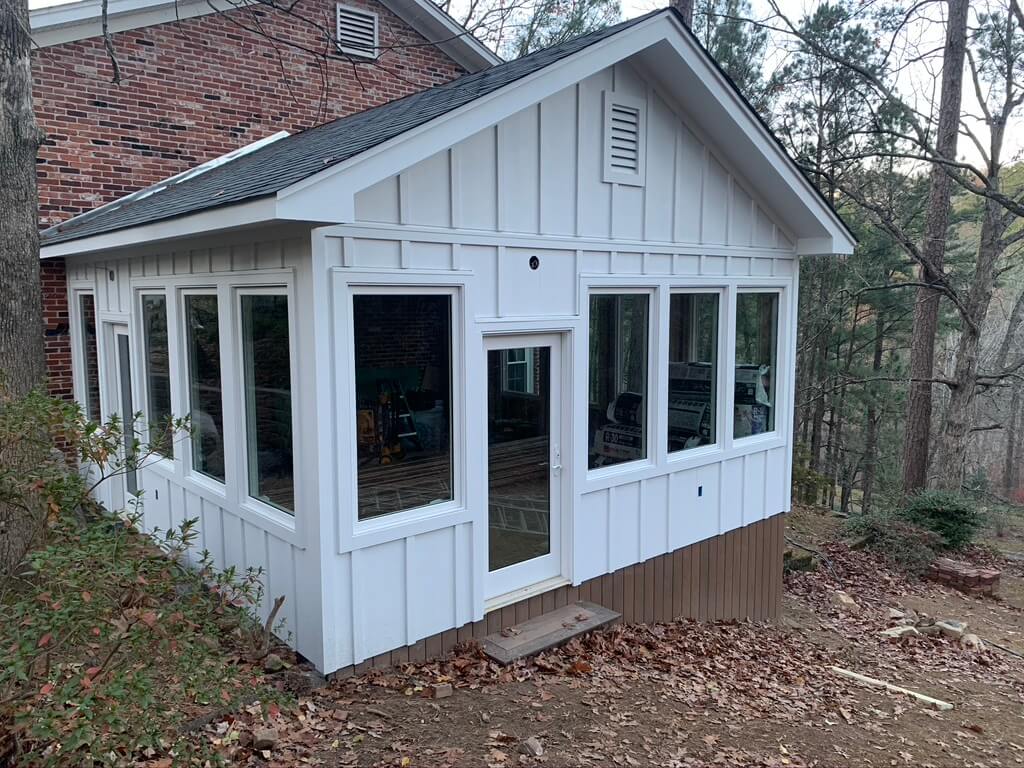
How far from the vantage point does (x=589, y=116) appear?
241 inches

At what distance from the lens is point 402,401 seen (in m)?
5.17

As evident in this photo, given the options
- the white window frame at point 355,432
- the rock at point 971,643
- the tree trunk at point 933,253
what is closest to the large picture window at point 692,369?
the white window frame at point 355,432

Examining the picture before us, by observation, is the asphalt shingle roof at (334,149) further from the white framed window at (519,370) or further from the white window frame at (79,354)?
the white framed window at (519,370)

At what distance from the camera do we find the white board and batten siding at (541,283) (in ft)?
15.8

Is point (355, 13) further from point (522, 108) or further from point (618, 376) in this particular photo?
point (618, 376)

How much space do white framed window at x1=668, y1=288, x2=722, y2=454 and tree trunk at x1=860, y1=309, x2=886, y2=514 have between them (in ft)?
51.7

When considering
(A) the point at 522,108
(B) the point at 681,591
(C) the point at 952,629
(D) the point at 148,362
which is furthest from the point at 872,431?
(D) the point at 148,362

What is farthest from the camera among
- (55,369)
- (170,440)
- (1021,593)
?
(1021,593)

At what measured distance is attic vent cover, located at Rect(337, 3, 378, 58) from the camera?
1138 cm

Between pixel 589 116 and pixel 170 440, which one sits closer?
pixel 589 116

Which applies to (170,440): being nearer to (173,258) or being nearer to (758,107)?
(173,258)

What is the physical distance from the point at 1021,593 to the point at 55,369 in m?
13.8

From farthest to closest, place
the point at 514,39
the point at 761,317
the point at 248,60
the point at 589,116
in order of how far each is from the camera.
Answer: the point at 514,39, the point at 248,60, the point at 761,317, the point at 589,116

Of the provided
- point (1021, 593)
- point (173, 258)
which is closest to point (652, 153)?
point (173, 258)
